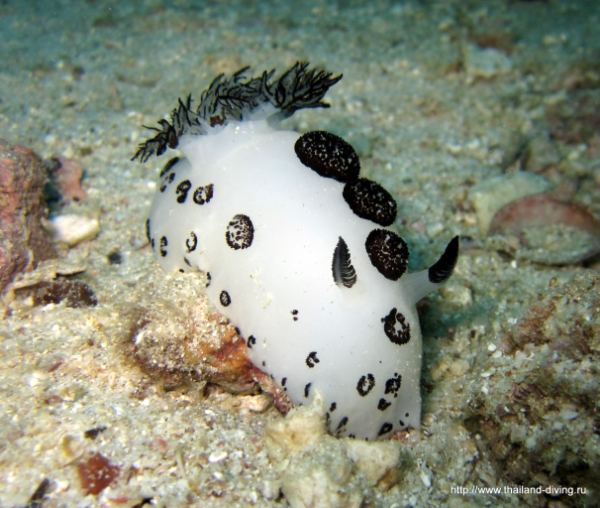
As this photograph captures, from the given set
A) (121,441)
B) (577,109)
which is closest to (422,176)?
(577,109)

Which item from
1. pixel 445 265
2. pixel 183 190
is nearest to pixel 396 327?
pixel 445 265

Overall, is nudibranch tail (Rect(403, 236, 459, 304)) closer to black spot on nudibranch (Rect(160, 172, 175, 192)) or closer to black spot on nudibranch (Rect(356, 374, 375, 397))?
black spot on nudibranch (Rect(356, 374, 375, 397))

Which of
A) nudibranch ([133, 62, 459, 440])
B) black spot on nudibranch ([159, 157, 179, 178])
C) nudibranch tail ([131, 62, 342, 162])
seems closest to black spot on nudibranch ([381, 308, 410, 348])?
nudibranch ([133, 62, 459, 440])

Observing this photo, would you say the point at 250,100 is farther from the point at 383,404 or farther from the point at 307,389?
the point at 383,404

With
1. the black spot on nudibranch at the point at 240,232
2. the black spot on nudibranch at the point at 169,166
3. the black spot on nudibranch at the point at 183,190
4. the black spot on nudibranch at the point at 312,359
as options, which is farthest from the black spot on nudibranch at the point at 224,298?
the black spot on nudibranch at the point at 169,166

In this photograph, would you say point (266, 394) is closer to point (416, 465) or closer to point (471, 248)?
point (416, 465)
